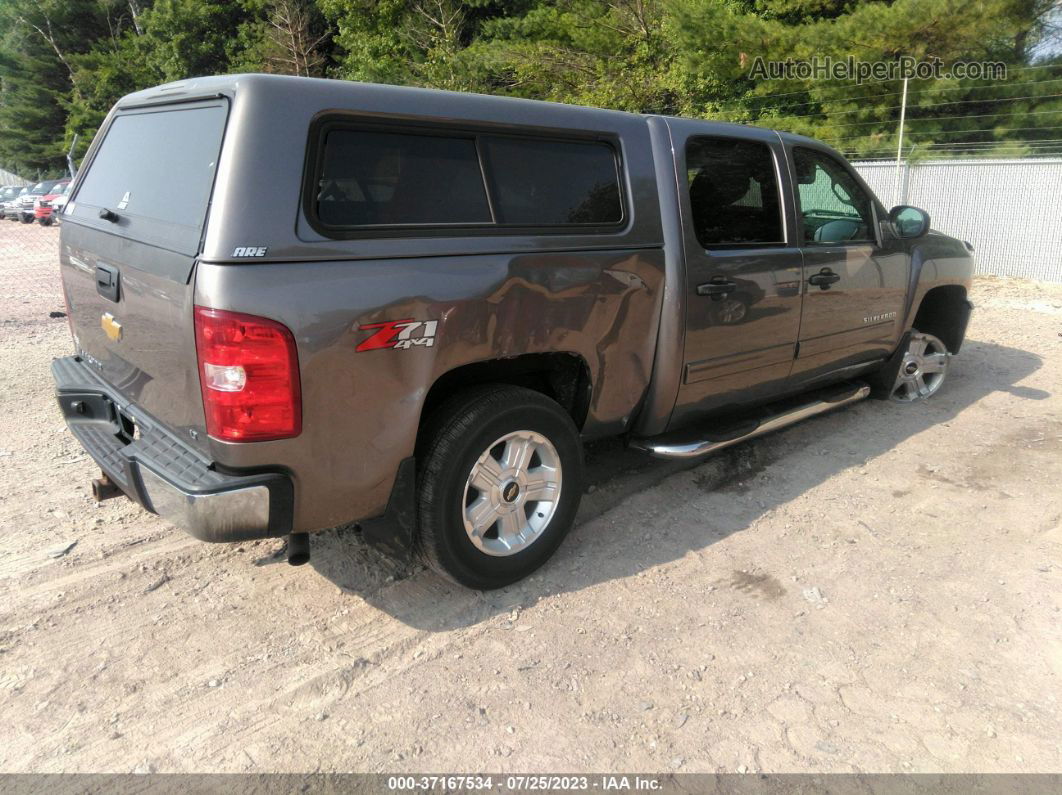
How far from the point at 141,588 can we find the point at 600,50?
62.2 feet

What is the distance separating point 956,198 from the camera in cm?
1386

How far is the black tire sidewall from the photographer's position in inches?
124

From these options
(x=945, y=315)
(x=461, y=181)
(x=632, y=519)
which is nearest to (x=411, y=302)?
(x=461, y=181)

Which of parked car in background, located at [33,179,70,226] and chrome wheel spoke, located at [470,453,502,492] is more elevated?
chrome wheel spoke, located at [470,453,502,492]

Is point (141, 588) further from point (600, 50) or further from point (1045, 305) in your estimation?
point (600, 50)

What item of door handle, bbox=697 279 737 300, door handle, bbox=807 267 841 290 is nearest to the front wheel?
door handle, bbox=807 267 841 290

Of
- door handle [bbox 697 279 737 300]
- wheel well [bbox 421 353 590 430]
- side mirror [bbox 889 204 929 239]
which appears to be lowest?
wheel well [bbox 421 353 590 430]

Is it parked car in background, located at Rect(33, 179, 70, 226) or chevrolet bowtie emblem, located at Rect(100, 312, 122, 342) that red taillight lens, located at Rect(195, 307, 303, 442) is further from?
parked car in background, located at Rect(33, 179, 70, 226)

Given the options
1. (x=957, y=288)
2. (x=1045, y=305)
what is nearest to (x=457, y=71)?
(x=1045, y=305)

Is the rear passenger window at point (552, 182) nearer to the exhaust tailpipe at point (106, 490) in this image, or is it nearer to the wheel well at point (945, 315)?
the exhaust tailpipe at point (106, 490)

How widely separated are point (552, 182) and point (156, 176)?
159cm

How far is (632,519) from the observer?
4.17 m

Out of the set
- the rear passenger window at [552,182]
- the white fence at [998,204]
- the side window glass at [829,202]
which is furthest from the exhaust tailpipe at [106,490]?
the white fence at [998,204]

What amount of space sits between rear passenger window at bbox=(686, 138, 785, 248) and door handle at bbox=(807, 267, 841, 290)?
0.34 meters
